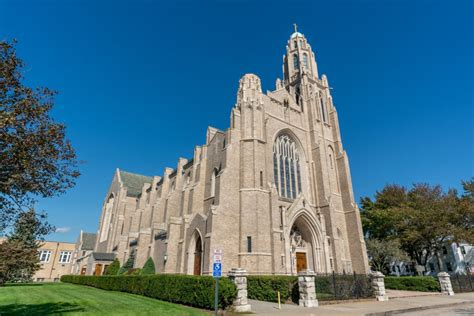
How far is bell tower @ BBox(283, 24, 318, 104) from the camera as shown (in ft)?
115

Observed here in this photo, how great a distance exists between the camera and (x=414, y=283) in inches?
931

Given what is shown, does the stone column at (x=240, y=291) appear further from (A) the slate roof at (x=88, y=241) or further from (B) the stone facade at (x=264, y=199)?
(A) the slate roof at (x=88, y=241)

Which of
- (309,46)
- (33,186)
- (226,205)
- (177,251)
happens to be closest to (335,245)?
(226,205)

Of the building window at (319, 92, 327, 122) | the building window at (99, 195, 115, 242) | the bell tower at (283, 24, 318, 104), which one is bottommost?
the building window at (99, 195, 115, 242)

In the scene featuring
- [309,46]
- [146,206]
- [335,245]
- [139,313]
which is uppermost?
[309,46]

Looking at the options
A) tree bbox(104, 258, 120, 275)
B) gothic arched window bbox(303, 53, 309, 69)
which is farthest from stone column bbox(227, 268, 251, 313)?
gothic arched window bbox(303, 53, 309, 69)

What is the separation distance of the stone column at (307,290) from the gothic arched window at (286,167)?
11.8 m

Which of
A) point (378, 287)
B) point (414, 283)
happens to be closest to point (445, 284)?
point (414, 283)

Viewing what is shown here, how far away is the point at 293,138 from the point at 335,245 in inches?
452

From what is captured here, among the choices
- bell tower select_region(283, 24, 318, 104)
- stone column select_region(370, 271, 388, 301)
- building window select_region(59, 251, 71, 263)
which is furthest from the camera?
building window select_region(59, 251, 71, 263)

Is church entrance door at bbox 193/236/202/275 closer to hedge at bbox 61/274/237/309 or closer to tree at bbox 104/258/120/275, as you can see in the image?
hedge at bbox 61/274/237/309

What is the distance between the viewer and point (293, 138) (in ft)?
94.9

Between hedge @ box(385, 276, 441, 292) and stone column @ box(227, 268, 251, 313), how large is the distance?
65.7ft

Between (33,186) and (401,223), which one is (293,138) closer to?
(401,223)
